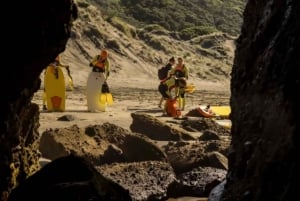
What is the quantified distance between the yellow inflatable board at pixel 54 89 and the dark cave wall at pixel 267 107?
9197 millimetres

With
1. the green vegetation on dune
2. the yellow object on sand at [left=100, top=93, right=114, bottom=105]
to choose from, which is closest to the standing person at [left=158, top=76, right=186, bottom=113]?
the yellow object on sand at [left=100, top=93, right=114, bottom=105]

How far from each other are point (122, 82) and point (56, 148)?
17.1 meters

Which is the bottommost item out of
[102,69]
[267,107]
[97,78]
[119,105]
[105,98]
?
[119,105]

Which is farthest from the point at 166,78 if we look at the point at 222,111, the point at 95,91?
the point at 95,91

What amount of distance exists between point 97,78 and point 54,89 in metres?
0.93

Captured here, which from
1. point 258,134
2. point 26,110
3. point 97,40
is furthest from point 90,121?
point 97,40

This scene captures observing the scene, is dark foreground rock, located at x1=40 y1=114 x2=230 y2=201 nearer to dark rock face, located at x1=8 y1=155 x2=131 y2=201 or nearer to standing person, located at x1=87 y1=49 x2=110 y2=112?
dark rock face, located at x1=8 y1=155 x2=131 y2=201

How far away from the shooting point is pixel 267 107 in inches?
197

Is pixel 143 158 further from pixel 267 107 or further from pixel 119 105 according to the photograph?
pixel 119 105

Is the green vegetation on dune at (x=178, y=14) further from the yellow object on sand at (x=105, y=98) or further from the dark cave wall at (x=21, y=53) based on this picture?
the dark cave wall at (x=21, y=53)

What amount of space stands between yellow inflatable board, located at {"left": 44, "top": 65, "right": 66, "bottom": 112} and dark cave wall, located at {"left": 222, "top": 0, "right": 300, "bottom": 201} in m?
9.20

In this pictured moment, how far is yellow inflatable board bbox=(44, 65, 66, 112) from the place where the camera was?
49.0ft

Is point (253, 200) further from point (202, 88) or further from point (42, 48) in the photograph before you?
→ point (202, 88)

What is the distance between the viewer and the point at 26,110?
6758 mm
